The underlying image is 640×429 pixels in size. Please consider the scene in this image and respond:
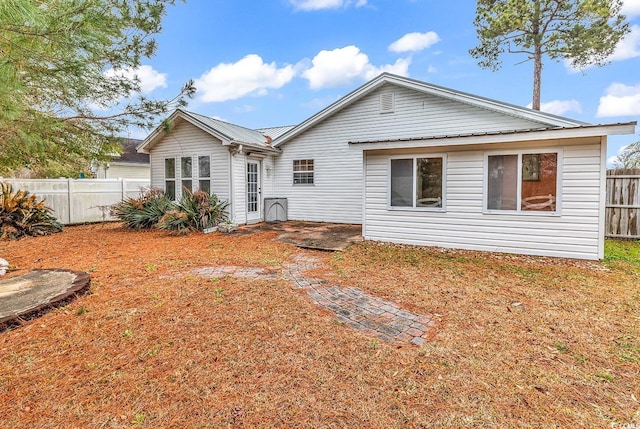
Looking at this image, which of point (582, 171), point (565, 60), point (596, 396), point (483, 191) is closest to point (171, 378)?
point (596, 396)

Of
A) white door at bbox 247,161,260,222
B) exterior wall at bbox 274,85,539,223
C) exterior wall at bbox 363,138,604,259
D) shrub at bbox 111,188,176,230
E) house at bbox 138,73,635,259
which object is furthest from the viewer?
white door at bbox 247,161,260,222

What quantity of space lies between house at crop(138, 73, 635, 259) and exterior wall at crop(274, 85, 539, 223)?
0.12ft

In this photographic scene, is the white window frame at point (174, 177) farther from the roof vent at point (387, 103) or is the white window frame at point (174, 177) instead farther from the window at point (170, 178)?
the roof vent at point (387, 103)

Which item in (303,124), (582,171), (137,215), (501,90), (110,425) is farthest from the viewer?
(501,90)

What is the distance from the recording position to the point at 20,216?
8547mm

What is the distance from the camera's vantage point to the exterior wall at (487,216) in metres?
5.94

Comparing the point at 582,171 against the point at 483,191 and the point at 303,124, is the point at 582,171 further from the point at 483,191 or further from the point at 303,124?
the point at 303,124

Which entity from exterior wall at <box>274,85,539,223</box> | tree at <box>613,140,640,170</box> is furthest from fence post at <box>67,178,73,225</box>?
tree at <box>613,140,640,170</box>

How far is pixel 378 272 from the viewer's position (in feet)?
17.6

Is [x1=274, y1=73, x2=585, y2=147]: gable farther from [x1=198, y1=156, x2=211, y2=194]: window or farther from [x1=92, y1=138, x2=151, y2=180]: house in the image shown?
[x1=92, y1=138, x2=151, y2=180]: house

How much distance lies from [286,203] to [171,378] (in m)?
9.79

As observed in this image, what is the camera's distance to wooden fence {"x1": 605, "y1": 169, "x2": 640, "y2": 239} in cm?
823

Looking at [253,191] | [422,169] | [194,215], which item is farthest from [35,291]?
[253,191]

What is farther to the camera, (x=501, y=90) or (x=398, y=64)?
(x=398, y=64)
